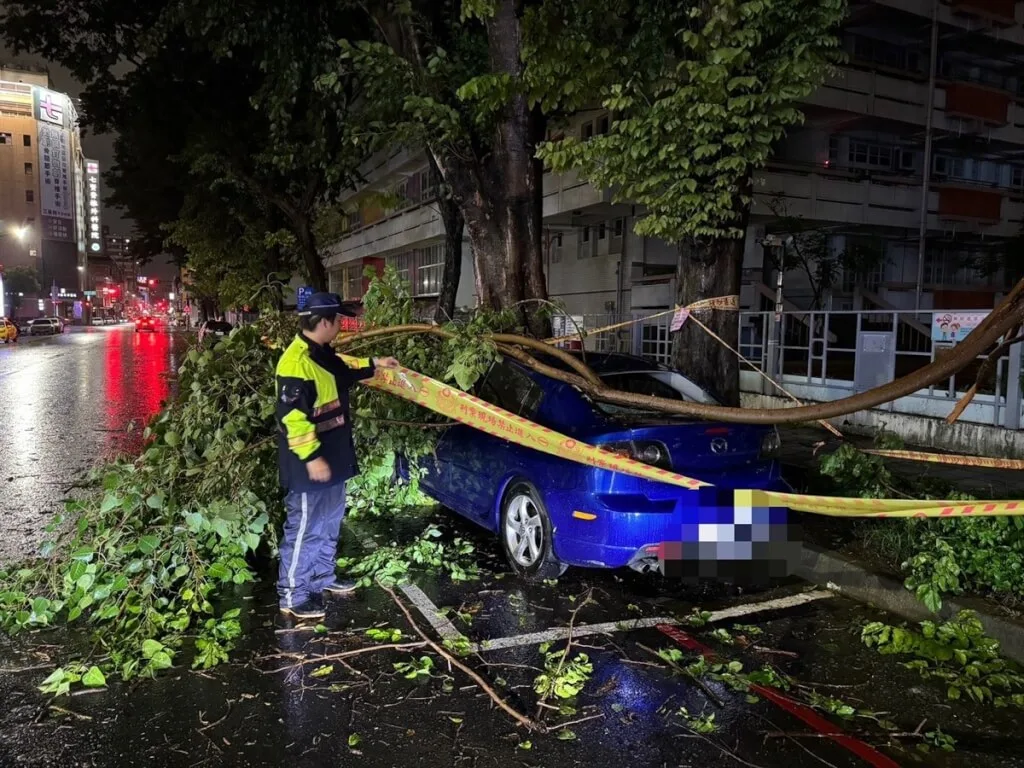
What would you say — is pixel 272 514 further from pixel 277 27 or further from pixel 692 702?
pixel 277 27

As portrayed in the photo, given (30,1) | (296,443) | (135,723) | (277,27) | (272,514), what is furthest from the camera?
(30,1)

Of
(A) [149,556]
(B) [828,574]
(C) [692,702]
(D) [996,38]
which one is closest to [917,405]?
(B) [828,574]

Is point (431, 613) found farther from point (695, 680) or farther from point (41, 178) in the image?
point (41, 178)

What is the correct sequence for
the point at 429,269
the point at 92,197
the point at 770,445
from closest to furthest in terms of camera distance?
the point at 770,445, the point at 429,269, the point at 92,197

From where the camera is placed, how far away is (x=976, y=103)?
82.1 feet

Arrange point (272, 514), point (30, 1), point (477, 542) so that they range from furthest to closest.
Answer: point (30, 1), point (477, 542), point (272, 514)

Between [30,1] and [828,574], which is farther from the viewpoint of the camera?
[30,1]

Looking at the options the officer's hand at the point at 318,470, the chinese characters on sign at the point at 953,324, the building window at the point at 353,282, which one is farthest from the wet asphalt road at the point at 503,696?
the building window at the point at 353,282

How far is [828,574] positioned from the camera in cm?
503

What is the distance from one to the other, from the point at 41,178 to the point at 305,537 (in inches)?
5526

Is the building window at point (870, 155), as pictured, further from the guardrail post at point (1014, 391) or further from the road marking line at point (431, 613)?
the road marking line at point (431, 613)

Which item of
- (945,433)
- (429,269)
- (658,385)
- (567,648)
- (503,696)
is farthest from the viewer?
(429,269)

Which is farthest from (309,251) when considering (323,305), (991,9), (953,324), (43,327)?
(43,327)

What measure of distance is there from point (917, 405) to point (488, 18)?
7344mm
